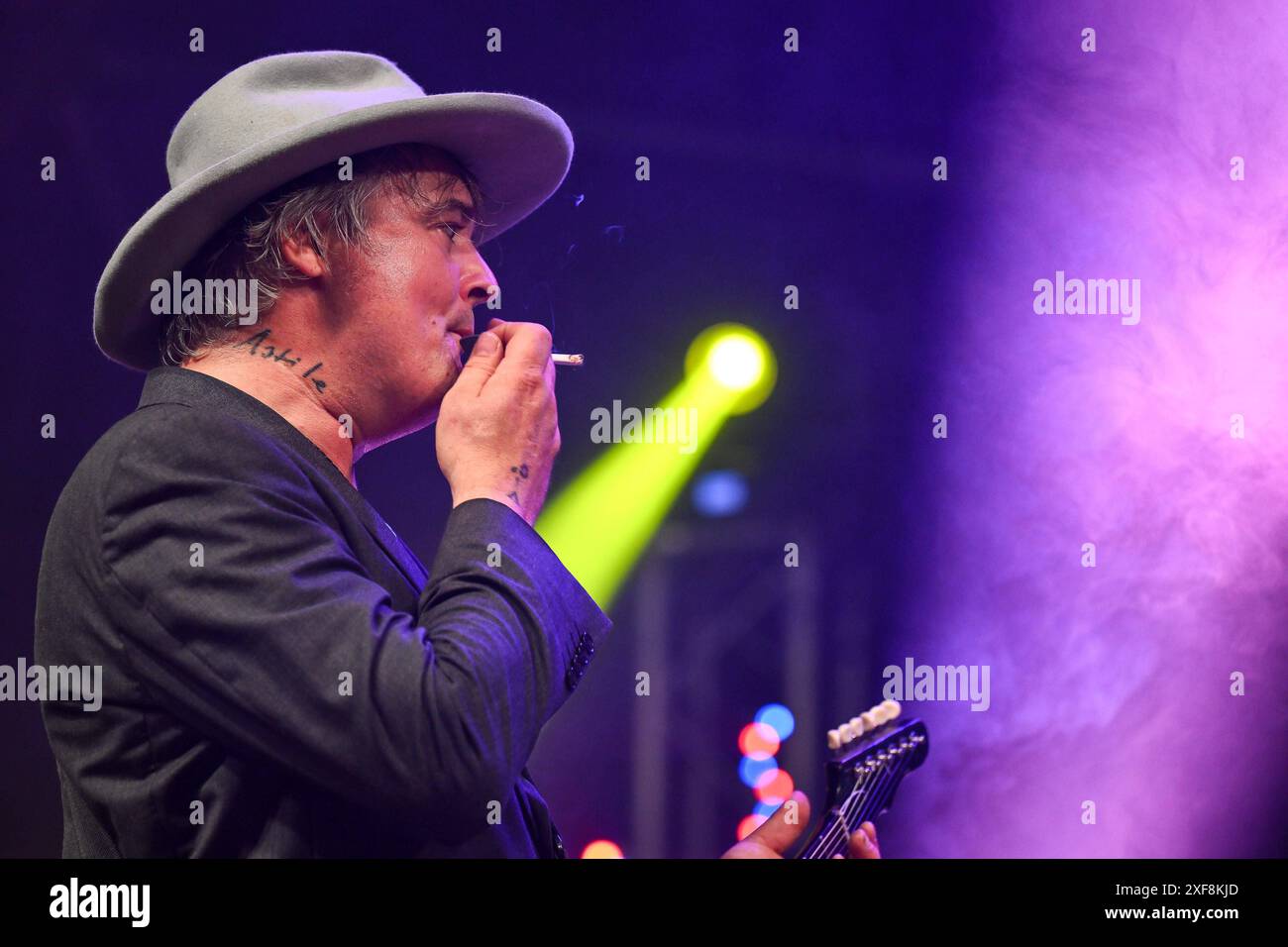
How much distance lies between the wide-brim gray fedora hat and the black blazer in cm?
26

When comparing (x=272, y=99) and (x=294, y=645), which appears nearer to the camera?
(x=294, y=645)

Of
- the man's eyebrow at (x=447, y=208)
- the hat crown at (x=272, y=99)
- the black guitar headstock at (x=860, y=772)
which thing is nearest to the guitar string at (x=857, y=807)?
the black guitar headstock at (x=860, y=772)

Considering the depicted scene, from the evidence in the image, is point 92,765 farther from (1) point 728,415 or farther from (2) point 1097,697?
(2) point 1097,697

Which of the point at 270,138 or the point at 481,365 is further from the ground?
the point at 270,138

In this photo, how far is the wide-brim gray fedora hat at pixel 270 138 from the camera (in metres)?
1.48

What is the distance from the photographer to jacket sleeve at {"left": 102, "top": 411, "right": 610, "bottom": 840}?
117 centimetres

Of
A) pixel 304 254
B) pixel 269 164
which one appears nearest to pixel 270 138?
Answer: pixel 269 164

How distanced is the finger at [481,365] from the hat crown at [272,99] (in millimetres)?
353

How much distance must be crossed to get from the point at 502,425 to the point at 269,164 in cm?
48

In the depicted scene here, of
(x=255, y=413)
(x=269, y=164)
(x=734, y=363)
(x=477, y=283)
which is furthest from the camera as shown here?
(x=734, y=363)

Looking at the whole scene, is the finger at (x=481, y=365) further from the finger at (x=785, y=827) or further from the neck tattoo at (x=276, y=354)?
the finger at (x=785, y=827)

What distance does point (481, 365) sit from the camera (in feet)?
4.95

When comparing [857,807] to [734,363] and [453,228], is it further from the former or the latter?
[453,228]

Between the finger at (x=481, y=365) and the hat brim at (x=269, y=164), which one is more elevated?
the hat brim at (x=269, y=164)
